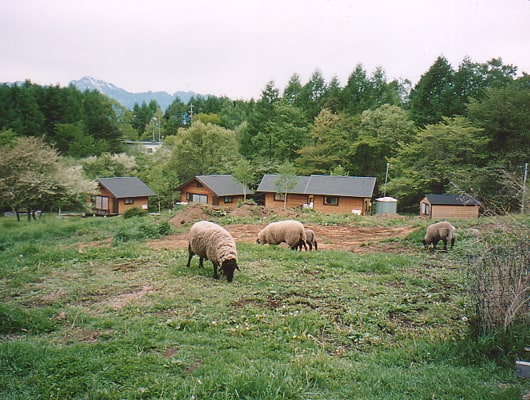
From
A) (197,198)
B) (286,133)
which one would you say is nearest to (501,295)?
(197,198)

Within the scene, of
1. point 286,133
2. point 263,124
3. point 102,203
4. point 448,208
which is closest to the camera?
point 448,208

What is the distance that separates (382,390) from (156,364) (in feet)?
9.66

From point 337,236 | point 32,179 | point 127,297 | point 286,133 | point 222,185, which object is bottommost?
point 127,297

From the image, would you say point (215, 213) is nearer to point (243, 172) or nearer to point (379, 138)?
point (243, 172)

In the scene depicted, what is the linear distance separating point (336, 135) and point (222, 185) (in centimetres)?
1549

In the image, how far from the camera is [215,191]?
4503 centimetres

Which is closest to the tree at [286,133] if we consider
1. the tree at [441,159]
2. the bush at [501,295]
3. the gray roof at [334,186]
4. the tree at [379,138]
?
the tree at [379,138]

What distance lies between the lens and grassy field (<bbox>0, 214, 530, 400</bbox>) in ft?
15.2

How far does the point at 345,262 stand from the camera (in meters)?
11.9

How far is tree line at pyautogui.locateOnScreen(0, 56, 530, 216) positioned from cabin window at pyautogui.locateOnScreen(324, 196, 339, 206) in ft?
16.8

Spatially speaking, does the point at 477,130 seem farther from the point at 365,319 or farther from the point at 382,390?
the point at 382,390

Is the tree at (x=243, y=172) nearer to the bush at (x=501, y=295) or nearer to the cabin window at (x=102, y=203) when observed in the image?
the cabin window at (x=102, y=203)

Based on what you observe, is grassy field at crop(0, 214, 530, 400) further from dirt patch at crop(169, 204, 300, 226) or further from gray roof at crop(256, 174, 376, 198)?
gray roof at crop(256, 174, 376, 198)

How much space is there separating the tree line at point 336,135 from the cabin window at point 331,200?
16.8ft
